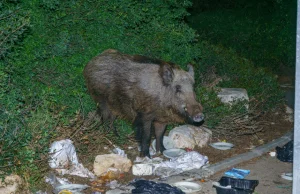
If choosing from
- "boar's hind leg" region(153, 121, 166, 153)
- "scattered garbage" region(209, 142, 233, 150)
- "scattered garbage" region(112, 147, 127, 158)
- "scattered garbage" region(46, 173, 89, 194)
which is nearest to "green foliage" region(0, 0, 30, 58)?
"scattered garbage" region(46, 173, 89, 194)

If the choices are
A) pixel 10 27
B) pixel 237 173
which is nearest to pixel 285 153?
pixel 237 173

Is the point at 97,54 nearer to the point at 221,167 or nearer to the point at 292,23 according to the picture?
the point at 221,167

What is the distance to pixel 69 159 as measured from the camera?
25.1 feet

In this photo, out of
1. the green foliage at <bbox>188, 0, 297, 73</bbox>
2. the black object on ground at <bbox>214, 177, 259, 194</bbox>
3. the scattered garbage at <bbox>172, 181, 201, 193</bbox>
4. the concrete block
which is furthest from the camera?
the green foliage at <bbox>188, 0, 297, 73</bbox>

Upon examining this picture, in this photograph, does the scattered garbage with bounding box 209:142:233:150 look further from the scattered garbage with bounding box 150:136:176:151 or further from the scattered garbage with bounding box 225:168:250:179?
the scattered garbage with bounding box 225:168:250:179

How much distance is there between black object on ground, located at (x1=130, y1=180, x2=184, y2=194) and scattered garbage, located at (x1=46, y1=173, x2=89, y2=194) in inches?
28.9

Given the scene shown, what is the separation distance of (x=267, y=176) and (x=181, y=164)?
4.09 feet

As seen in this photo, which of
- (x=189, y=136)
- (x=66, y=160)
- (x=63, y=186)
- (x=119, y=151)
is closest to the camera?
(x=63, y=186)

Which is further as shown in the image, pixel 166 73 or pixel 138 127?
pixel 138 127

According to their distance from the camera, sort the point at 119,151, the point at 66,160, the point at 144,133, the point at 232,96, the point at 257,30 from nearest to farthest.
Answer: the point at 66,160, the point at 119,151, the point at 144,133, the point at 232,96, the point at 257,30

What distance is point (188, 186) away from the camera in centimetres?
712

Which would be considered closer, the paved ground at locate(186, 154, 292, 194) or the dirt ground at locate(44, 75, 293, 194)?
the paved ground at locate(186, 154, 292, 194)

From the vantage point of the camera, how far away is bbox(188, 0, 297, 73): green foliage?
18.2 metres

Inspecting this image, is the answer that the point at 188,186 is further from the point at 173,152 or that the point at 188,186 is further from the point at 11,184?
the point at 11,184
